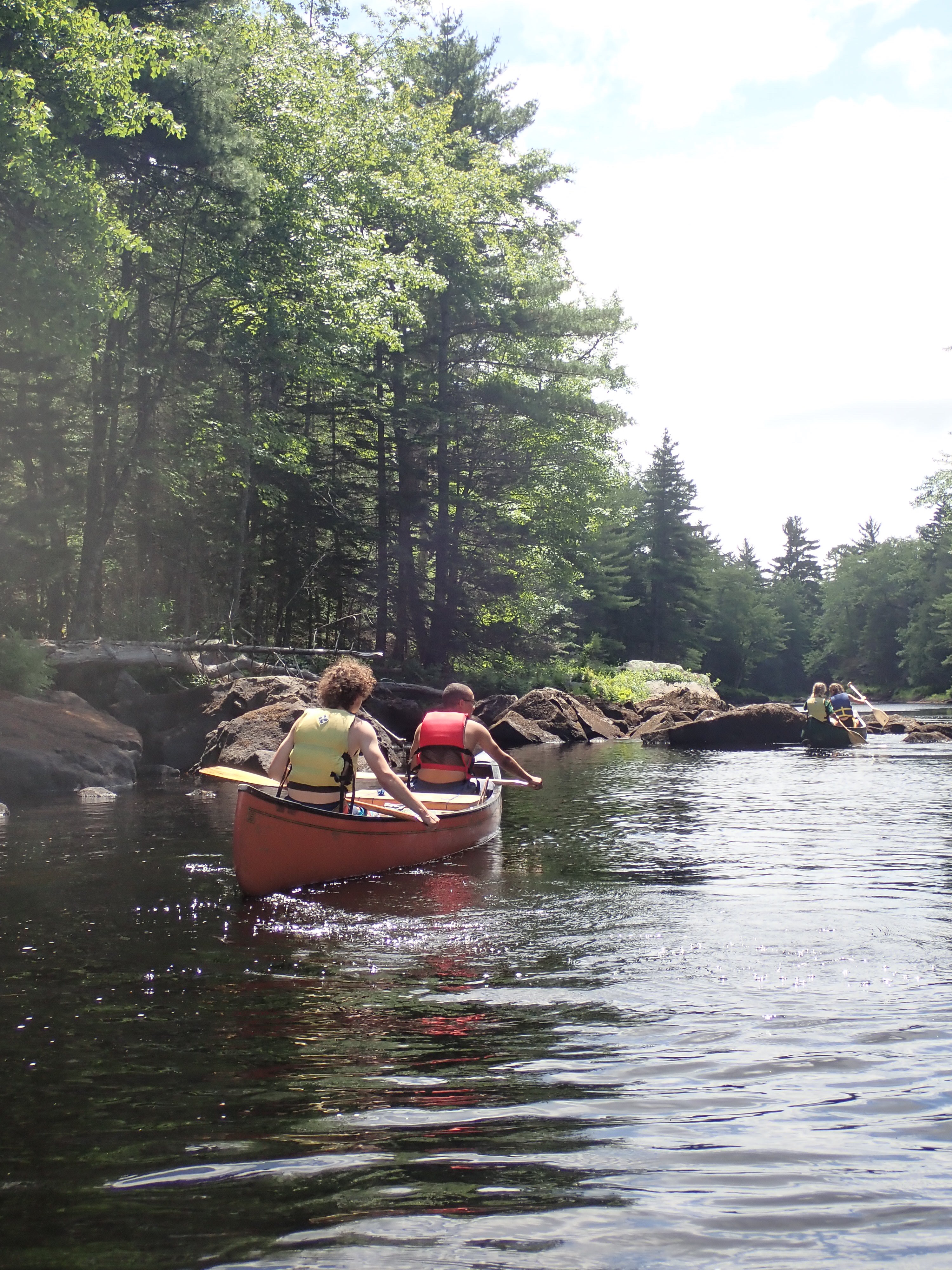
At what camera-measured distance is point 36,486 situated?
25.0 metres

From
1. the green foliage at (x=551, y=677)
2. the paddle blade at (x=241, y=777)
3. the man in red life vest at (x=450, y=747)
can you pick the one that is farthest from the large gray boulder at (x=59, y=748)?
the green foliage at (x=551, y=677)

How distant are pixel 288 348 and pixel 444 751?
505 inches

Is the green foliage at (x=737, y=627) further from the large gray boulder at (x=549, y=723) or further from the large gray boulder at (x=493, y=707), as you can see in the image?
the large gray boulder at (x=493, y=707)

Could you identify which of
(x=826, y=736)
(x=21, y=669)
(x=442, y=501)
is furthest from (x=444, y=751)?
(x=442, y=501)

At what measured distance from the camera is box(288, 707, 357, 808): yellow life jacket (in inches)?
332

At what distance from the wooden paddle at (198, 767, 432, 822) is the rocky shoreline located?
1.86 m

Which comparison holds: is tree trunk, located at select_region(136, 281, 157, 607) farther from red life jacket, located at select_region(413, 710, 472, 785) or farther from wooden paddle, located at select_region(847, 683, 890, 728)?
wooden paddle, located at select_region(847, 683, 890, 728)

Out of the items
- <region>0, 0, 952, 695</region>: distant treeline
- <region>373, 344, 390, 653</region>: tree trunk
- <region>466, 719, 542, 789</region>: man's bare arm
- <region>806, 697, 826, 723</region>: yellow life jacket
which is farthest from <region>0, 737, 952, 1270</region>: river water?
<region>373, 344, 390, 653</region>: tree trunk

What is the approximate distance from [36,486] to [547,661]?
692 inches

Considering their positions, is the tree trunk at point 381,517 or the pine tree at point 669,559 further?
the pine tree at point 669,559

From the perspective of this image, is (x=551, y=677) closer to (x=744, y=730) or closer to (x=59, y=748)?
(x=744, y=730)

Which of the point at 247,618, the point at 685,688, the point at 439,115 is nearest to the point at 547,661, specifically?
the point at 685,688

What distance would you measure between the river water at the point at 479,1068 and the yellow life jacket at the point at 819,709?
15134mm

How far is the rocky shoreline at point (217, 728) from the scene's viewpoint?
48.9 ft
